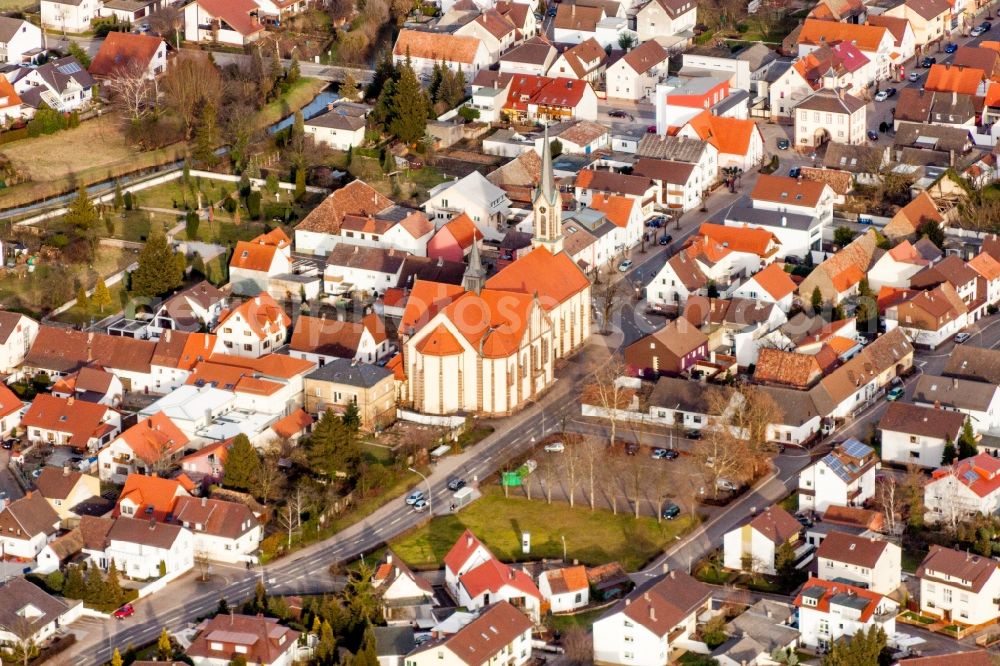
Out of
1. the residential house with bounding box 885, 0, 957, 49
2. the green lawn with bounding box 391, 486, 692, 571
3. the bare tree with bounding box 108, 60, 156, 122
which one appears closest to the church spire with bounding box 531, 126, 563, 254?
the green lawn with bounding box 391, 486, 692, 571

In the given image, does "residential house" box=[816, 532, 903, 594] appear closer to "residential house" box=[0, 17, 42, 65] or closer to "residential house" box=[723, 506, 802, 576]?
"residential house" box=[723, 506, 802, 576]

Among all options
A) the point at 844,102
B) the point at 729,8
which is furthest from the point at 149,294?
the point at 729,8

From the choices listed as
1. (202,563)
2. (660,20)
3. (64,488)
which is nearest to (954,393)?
(202,563)

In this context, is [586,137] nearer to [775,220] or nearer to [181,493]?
[775,220]

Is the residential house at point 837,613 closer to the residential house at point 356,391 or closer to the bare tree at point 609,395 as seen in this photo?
the bare tree at point 609,395

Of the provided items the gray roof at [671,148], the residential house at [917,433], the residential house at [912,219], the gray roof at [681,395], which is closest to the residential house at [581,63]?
the gray roof at [671,148]

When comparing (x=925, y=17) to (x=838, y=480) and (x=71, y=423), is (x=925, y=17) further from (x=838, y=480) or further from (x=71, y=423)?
(x=71, y=423)
